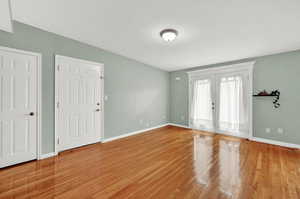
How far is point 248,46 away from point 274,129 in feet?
7.81

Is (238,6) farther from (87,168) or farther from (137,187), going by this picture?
(87,168)

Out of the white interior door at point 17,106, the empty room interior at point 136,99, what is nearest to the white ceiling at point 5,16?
the empty room interior at point 136,99

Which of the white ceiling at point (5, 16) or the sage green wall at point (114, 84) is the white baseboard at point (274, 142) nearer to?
the sage green wall at point (114, 84)

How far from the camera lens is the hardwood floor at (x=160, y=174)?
174 cm

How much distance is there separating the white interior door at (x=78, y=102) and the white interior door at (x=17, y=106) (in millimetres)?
424

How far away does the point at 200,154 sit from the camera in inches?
115

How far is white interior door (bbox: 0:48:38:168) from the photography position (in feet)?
7.60

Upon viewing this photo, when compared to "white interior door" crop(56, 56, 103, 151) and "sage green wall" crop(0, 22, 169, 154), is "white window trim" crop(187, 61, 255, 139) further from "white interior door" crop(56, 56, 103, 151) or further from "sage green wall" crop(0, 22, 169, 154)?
"white interior door" crop(56, 56, 103, 151)

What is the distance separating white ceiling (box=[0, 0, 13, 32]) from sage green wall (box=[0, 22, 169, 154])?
112 millimetres

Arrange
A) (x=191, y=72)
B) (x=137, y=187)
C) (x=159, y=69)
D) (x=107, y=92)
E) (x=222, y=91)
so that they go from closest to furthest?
(x=137, y=187)
(x=107, y=92)
(x=222, y=91)
(x=191, y=72)
(x=159, y=69)

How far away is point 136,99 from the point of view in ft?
15.4

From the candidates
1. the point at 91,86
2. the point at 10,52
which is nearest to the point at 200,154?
the point at 91,86

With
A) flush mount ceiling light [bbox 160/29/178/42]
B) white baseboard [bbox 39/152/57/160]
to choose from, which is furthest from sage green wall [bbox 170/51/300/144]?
white baseboard [bbox 39/152/57/160]

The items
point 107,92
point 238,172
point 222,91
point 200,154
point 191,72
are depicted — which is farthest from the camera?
point 191,72
